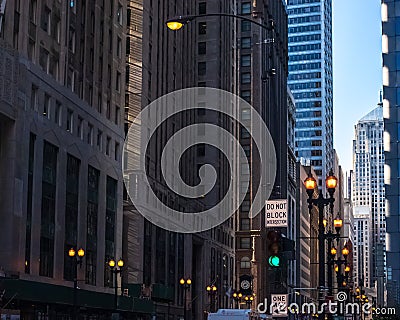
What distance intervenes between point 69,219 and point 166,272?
3057 cm

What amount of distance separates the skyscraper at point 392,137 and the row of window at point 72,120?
80.6 feet

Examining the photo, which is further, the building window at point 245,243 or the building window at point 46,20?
the building window at point 245,243

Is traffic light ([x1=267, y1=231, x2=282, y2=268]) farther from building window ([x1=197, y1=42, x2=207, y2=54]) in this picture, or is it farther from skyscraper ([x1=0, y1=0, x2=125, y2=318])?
building window ([x1=197, y1=42, x2=207, y2=54])

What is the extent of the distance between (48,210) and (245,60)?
10551cm

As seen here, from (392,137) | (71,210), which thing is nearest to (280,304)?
(71,210)

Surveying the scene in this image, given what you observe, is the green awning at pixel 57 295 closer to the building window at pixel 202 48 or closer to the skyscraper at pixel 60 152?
the skyscraper at pixel 60 152

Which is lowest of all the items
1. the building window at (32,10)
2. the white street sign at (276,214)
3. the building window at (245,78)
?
the white street sign at (276,214)

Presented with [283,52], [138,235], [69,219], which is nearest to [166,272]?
[138,235]

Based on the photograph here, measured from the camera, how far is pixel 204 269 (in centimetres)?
11250

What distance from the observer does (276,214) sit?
91.1ft

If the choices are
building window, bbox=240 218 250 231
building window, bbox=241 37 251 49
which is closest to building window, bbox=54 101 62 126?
building window, bbox=240 218 250 231

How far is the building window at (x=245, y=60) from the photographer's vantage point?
161 m

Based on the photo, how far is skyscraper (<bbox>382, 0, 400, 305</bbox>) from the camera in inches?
2933

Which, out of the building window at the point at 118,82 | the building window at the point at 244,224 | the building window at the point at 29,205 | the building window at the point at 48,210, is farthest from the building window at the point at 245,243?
the building window at the point at 29,205
